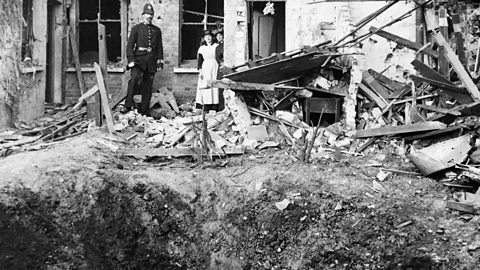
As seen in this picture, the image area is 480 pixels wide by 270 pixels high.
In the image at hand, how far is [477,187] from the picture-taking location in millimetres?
8383

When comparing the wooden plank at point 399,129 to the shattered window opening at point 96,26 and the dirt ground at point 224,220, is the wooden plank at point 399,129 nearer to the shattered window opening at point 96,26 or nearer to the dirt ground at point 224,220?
the dirt ground at point 224,220

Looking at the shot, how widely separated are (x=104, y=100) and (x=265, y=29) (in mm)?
5021

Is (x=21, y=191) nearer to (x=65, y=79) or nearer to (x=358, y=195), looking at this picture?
(x=358, y=195)

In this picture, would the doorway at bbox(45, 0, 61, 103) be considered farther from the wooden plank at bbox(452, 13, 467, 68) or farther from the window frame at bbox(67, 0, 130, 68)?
the wooden plank at bbox(452, 13, 467, 68)

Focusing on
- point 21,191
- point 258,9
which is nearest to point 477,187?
point 21,191

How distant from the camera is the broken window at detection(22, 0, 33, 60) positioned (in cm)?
1273

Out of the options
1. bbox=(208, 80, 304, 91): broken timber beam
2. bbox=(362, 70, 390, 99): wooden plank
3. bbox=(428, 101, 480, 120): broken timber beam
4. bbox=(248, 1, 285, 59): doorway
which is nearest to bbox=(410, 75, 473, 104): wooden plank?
bbox=(428, 101, 480, 120): broken timber beam

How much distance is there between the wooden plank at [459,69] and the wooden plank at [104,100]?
5757 mm

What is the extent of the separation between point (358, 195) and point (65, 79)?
365 inches

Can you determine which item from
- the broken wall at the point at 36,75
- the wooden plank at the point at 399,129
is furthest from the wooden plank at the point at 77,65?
the wooden plank at the point at 399,129

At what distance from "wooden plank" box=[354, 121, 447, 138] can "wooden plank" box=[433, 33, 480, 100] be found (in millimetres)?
A: 660

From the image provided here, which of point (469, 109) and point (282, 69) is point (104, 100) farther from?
point (469, 109)

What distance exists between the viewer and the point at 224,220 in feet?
26.8

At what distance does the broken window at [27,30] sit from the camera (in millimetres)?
12734
